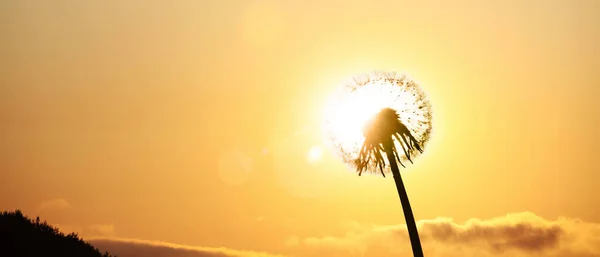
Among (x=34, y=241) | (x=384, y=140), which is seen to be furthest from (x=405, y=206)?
(x=34, y=241)

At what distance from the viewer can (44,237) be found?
102 feet

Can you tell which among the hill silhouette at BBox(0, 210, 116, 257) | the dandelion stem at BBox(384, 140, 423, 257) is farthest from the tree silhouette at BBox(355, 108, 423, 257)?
the hill silhouette at BBox(0, 210, 116, 257)

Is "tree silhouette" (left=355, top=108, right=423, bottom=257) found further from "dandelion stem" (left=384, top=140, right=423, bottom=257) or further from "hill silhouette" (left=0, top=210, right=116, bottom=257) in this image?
"hill silhouette" (left=0, top=210, right=116, bottom=257)

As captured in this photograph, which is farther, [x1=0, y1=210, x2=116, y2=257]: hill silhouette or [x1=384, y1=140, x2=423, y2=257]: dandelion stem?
[x1=384, y1=140, x2=423, y2=257]: dandelion stem

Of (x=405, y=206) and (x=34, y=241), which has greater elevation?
(x=405, y=206)

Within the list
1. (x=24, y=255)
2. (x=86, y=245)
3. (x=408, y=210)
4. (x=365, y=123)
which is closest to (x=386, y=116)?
(x=365, y=123)

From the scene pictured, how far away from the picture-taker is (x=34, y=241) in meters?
30.1

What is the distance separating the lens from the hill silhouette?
28516 mm

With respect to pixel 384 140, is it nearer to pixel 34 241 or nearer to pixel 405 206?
pixel 405 206

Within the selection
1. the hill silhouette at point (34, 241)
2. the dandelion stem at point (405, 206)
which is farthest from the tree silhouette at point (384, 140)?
the hill silhouette at point (34, 241)

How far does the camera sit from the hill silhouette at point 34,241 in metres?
28.5

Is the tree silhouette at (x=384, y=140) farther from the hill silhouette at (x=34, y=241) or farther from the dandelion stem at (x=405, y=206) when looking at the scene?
the hill silhouette at (x=34, y=241)

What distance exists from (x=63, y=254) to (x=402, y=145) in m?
19.7

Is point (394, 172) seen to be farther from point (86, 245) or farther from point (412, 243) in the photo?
point (86, 245)
